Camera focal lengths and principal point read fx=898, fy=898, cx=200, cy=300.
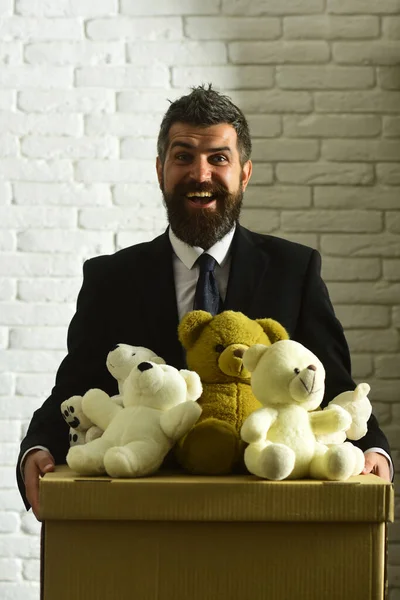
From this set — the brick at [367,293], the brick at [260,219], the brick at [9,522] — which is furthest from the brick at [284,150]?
the brick at [9,522]

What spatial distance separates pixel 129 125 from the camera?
235cm

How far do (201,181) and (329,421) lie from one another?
0.65 metres

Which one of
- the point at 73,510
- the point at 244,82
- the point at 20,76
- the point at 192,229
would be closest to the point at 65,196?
the point at 20,76

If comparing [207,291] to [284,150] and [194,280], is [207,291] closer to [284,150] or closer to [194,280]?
[194,280]

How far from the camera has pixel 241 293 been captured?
1.57 metres

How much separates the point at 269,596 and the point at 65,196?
155cm

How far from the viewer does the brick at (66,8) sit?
7.79 feet

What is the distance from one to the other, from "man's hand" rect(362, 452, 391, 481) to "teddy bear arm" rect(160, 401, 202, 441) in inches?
16.9

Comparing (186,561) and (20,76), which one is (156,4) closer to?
(20,76)

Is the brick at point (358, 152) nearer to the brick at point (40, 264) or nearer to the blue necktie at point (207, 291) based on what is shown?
the brick at point (40, 264)

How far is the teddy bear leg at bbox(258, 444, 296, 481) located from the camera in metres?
0.98

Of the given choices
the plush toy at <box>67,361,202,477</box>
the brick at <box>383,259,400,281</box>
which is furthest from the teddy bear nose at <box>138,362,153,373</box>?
the brick at <box>383,259,400,281</box>

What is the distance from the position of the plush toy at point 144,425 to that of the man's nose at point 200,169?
1.83 feet

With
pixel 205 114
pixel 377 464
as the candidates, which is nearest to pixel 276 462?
pixel 377 464
